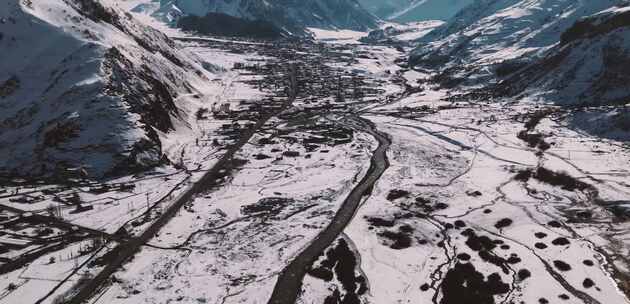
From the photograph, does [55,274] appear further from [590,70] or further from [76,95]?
[590,70]

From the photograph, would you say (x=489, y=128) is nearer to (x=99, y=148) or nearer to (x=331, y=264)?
(x=331, y=264)

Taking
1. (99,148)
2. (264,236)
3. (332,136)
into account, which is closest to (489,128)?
(332,136)

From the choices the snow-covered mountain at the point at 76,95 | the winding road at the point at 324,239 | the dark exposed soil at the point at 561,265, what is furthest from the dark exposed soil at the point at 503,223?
the snow-covered mountain at the point at 76,95

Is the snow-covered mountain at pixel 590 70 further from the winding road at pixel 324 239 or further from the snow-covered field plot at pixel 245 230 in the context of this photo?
the snow-covered field plot at pixel 245 230

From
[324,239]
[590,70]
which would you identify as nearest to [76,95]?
[324,239]

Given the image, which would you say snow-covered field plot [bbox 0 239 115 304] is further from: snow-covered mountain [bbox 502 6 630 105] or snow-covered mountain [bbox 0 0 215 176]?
snow-covered mountain [bbox 502 6 630 105]

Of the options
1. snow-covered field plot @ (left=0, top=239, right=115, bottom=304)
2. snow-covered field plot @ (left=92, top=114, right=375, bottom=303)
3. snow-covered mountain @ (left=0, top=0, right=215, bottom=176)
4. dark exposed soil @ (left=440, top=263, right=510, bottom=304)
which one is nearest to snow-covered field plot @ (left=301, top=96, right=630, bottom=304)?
dark exposed soil @ (left=440, top=263, right=510, bottom=304)
